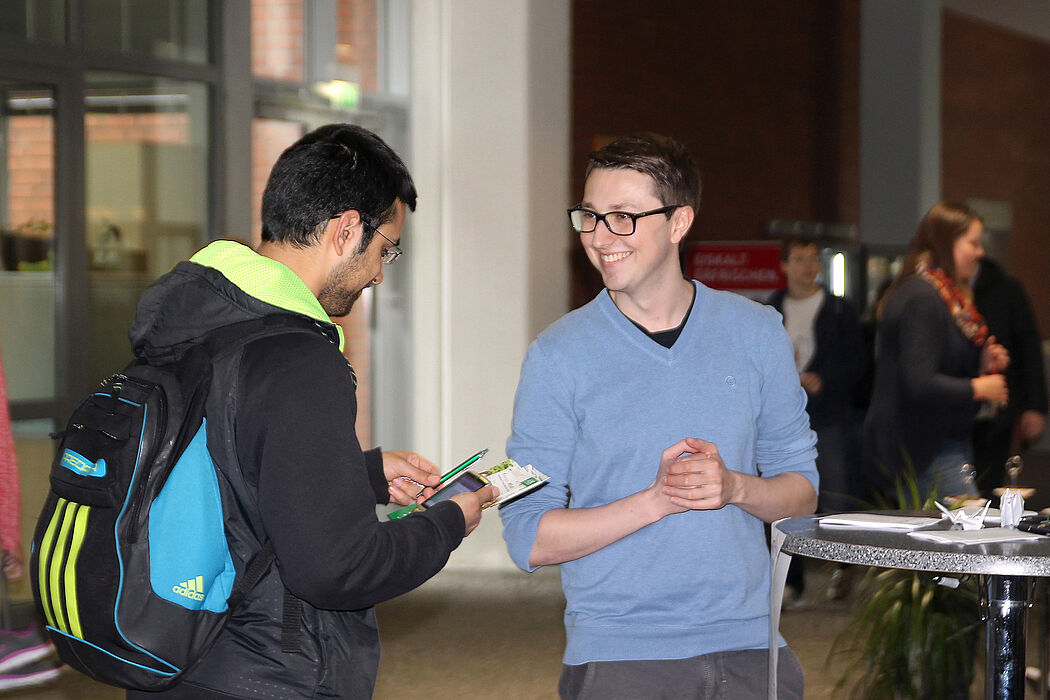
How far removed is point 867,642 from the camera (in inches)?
155

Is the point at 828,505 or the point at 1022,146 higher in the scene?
the point at 1022,146

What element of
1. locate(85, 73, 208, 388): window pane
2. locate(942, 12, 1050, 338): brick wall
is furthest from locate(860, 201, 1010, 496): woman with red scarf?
locate(942, 12, 1050, 338): brick wall

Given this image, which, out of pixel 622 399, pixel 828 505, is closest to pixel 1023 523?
pixel 622 399

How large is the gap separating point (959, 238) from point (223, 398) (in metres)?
3.82

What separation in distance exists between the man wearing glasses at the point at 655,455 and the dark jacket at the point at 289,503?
16.8 inches

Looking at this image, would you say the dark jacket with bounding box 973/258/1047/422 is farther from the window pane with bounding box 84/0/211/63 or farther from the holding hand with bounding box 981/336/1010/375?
the window pane with bounding box 84/0/211/63

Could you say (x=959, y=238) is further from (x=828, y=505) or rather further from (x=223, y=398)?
(x=223, y=398)

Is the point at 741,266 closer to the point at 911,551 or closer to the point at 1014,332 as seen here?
the point at 1014,332

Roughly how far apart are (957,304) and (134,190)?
158 inches

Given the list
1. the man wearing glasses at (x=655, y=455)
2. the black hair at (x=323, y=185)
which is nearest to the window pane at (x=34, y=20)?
the man wearing glasses at (x=655, y=455)

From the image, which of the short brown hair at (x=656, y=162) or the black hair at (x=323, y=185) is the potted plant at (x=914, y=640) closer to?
A: the short brown hair at (x=656, y=162)

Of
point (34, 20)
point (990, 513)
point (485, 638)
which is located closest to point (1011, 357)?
point (990, 513)

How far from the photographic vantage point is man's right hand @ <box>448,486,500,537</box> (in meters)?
1.89

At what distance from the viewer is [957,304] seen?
4699 millimetres
